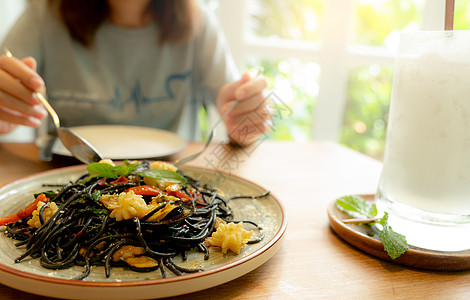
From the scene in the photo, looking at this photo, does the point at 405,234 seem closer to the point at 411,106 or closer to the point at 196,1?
the point at 411,106

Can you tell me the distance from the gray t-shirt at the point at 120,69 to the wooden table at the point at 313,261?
871 millimetres

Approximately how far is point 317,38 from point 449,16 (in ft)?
10.7

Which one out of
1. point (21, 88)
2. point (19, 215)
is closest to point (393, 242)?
point (19, 215)

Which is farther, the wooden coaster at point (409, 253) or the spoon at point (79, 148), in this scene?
the spoon at point (79, 148)

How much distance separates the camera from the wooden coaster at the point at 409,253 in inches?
33.9

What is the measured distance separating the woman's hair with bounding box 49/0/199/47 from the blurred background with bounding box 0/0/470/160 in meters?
1.05

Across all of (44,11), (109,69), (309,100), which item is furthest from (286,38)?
(44,11)

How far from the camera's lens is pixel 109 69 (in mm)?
2637

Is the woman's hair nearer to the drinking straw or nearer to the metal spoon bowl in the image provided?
the metal spoon bowl

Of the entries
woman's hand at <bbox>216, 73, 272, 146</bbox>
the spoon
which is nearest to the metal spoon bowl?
the spoon

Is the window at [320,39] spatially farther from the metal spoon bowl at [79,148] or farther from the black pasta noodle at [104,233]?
the black pasta noodle at [104,233]

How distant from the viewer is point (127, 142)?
1869mm

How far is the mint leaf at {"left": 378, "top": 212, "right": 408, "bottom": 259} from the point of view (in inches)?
33.7

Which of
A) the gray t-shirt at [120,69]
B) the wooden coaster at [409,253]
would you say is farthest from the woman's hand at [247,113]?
the wooden coaster at [409,253]
